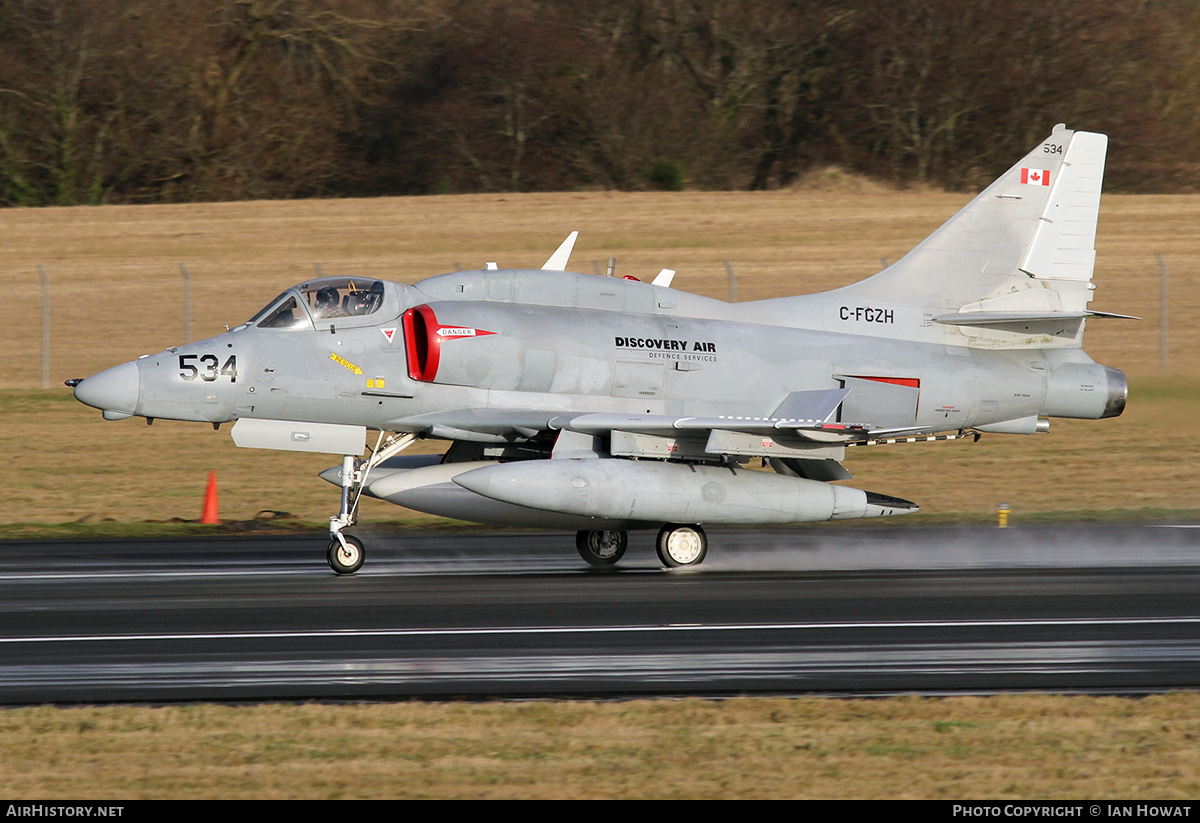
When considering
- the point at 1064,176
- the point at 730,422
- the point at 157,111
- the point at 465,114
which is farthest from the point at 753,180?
the point at 730,422

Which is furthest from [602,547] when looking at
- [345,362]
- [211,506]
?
[211,506]

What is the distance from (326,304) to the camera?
13.9 meters

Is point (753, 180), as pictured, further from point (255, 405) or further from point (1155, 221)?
point (255, 405)

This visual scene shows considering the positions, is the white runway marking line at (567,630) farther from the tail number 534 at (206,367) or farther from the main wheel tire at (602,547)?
the main wheel tire at (602,547)

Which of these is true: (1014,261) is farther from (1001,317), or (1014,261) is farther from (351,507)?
(351,507)

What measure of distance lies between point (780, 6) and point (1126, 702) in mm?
41018

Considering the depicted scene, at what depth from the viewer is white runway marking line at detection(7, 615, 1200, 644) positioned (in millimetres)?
10008

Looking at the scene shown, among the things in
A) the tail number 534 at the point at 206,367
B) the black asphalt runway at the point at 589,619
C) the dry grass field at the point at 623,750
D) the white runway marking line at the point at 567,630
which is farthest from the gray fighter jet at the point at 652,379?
the dry grass field at the point at 623,750

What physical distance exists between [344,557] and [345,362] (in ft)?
6.49

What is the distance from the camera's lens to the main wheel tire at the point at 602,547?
14516mm

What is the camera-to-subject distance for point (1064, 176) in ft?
51.5

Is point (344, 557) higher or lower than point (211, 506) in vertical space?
lower

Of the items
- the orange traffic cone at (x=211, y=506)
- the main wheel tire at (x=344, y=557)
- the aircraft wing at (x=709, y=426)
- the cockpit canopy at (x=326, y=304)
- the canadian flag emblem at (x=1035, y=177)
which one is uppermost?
the canadian flag emblem at (x=1035, y=177)

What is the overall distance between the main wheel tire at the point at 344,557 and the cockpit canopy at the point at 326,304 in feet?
7.37
